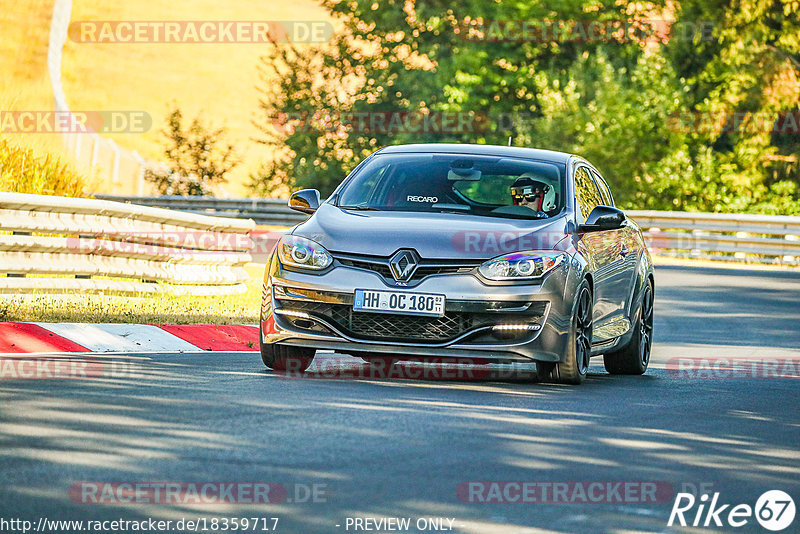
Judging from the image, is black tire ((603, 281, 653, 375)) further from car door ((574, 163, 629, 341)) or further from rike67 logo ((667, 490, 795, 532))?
rike67 logo ((667, 490, 795, 532))

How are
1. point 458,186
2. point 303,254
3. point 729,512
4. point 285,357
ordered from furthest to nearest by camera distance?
point 458,186, point 285,357, point 303,254, point 729,512

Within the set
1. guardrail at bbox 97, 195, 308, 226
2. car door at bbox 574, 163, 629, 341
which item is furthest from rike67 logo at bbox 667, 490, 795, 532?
guardrail at bbox 97, 195, 308, 226

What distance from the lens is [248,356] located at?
37.9 ft

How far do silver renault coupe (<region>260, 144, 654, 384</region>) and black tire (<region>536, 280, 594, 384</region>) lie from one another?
1cm

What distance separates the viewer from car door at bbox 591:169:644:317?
1174 centimetres

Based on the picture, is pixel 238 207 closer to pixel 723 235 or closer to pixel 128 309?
pixel 723 235

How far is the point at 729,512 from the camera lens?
612 cm

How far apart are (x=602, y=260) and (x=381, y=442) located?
13.8 feet

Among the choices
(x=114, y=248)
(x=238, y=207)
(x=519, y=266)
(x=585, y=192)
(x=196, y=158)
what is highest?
(x=585, y=192)

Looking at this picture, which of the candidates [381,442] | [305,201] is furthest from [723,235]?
[381,442]

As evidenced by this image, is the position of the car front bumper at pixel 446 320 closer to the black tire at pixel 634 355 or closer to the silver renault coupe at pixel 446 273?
the silver renault coupe at pixel 446 273

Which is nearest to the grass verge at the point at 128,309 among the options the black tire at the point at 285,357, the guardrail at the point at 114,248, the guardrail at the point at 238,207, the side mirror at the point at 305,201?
the guardrail at the point at 114,248

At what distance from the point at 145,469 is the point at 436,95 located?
40.5 metres

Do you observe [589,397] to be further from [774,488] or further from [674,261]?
[674,261]
